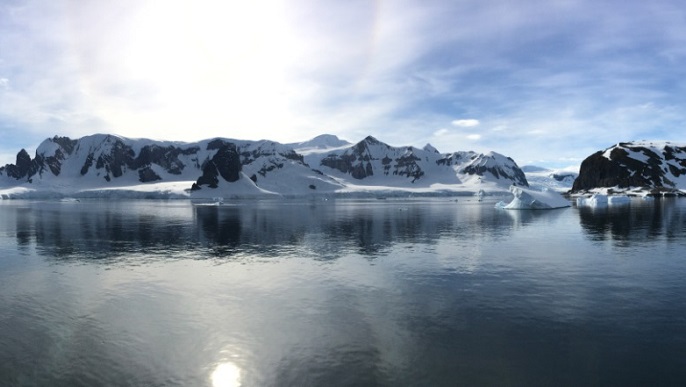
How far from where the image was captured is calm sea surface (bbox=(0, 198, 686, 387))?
47.4 feet

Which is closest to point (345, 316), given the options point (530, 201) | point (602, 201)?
point (530, 201)

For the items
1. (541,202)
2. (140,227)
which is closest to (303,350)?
(140,227)

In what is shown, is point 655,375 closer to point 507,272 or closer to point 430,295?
point 430,295

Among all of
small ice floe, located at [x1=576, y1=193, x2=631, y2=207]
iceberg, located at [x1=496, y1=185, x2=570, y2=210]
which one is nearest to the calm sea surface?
iceberg, located at [x1=496, y1=185, x2=570, y2=210]

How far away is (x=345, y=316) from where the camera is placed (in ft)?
66.0

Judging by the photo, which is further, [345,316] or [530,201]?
[530,201]

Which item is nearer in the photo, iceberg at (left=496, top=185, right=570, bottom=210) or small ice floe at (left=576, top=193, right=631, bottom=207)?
iceberg at (left=496, top=185, right=570, bottom=210)

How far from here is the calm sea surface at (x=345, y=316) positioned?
14.4m

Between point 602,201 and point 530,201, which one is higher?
point 530,201

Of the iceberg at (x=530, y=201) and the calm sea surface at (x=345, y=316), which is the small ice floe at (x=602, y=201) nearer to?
the iceberg at (x=530, y=201)

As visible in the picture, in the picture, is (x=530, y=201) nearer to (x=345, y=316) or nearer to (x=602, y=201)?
(x=602, y=201)

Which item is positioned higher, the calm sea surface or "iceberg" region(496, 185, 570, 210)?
"iceberg" region(496, 185, 570, 210)

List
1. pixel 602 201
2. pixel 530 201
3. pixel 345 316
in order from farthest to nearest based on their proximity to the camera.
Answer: pixel 602 201 → pixel 530 201 → pixel 345 316

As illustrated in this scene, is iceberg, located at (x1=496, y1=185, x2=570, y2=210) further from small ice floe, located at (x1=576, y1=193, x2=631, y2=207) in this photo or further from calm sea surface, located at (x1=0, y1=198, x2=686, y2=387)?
calm sea surface, located at (x1=0, y1=198, x2=686, y2=387)
